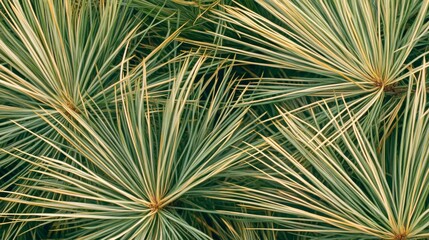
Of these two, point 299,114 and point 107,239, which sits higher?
point 299,114

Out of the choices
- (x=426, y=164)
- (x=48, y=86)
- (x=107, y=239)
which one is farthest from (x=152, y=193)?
(x=426, y=164)

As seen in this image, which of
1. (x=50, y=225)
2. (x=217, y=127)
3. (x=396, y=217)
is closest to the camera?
(x=396, y=217)

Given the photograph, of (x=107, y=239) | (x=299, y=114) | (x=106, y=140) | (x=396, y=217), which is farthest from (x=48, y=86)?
(x=396, y=217)

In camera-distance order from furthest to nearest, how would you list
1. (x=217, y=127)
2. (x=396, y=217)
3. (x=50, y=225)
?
1. (x=50, y=225)
2. (x=217, y=127)
3. (x=396, y=217)

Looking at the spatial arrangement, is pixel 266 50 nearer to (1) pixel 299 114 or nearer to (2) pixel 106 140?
(1) pixel 299 114

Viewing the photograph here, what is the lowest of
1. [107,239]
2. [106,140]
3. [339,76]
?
[107,239]

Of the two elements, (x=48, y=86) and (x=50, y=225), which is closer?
(x=48, y=86)

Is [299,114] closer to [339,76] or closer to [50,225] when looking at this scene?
[339,76]
